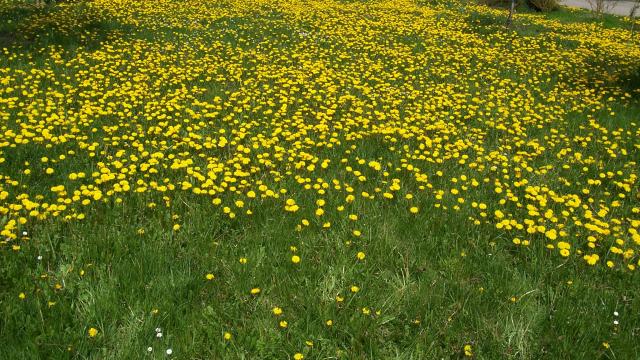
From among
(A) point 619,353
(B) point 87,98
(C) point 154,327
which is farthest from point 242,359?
(B) point 87,98

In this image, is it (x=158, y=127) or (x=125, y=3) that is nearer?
(x=158, y=127)

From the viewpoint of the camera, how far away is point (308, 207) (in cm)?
474

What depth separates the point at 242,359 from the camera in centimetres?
305

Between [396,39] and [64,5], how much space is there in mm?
9322

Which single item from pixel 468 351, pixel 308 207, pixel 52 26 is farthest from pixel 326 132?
pixel 52 26

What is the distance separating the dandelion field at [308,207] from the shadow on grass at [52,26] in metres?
0.19

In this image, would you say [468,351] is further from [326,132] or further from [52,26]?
[52,26]

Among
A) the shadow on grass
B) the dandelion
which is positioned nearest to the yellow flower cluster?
the shadow on grass

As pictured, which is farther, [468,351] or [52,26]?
[52,26]

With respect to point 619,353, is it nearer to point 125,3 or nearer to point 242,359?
point 242,359

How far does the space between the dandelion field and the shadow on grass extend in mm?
186

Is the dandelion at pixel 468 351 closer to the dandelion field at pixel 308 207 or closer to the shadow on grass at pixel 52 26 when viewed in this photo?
the dandelion field at pixel 308 207

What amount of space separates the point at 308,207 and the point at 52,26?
373 inches

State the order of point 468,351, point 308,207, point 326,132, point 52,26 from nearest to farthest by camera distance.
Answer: point 468,351 < point 308,207 < point 326,132 < point 52,26
